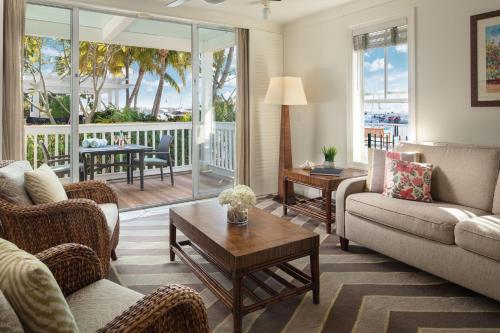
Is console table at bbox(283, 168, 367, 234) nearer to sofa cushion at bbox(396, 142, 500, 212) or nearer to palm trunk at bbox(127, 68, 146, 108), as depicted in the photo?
sofa cushion at bbox(396, 142, 500, 212)

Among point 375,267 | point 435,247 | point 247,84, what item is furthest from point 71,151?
point 435,247

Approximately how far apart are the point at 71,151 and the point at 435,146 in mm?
3614

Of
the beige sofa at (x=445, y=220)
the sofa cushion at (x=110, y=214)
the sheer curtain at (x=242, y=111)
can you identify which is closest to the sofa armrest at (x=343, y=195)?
the beige sofa at (x=445, y=220)

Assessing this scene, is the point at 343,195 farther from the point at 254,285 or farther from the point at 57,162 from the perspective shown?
the point at 57,162

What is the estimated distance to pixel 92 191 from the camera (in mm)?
2951

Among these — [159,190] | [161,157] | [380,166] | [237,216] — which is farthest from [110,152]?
[380,166]

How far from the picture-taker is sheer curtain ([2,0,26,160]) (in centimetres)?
348

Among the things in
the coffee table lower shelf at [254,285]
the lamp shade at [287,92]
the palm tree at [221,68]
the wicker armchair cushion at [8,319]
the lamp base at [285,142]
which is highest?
the palm tree at [221,68]

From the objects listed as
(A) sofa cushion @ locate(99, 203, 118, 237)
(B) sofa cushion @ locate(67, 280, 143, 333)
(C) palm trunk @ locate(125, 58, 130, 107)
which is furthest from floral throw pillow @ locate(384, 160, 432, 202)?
(C) palm trunk @ locate(125, 58, 130, 107)

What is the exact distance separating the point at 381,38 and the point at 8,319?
13.8 ft

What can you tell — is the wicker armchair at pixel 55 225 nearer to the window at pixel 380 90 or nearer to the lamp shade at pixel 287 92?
the lamp shade at pixel 287 92

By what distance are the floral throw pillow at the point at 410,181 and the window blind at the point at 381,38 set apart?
1543 millimetres

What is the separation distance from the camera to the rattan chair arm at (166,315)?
1.09m

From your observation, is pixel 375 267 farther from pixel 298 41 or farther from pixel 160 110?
pixel 160 110
